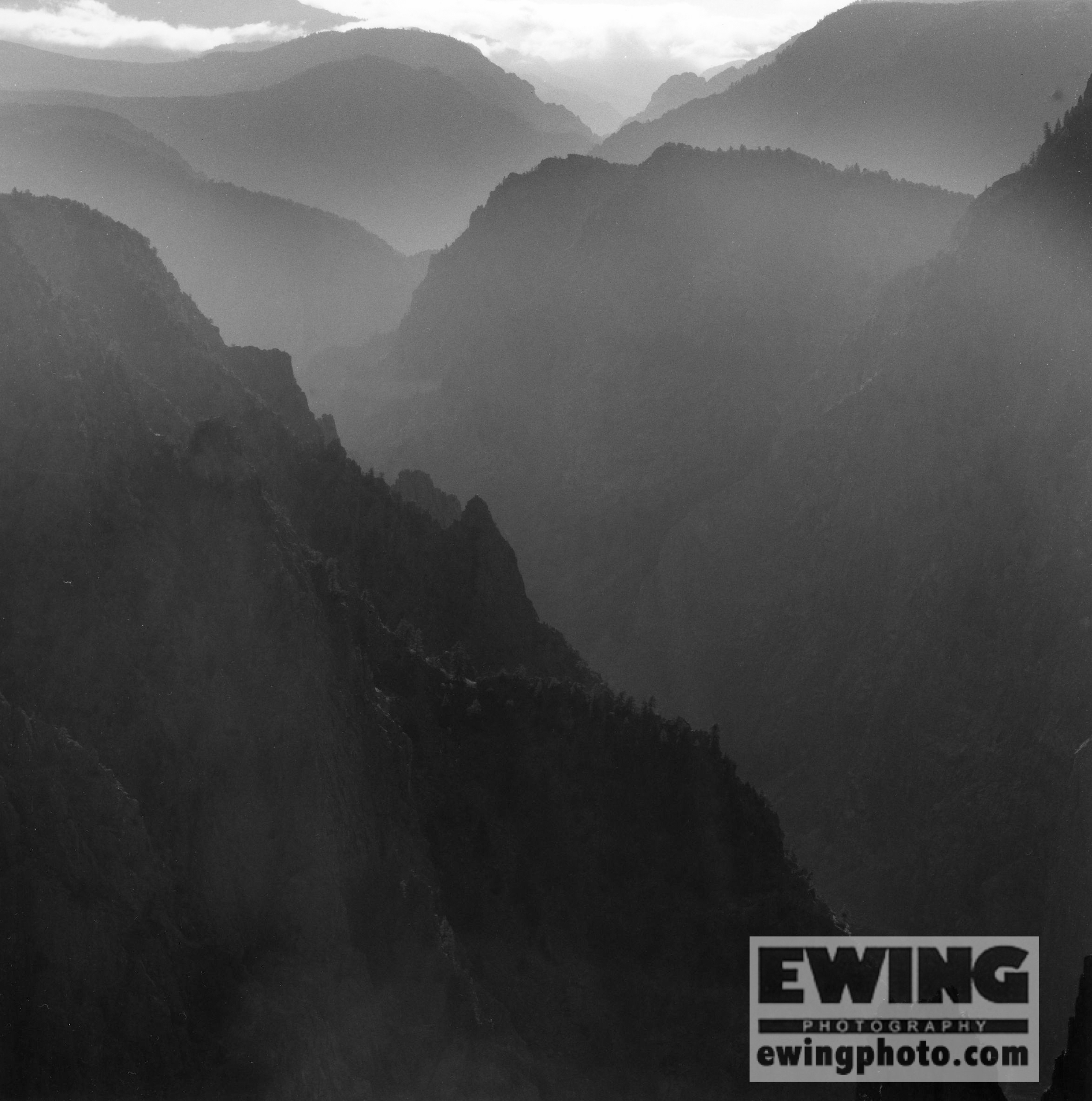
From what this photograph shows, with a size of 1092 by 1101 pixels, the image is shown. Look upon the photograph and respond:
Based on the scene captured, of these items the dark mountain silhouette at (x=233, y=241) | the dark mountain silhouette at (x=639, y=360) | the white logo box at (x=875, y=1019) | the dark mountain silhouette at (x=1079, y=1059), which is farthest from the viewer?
the dark mountain silhouette at (x=233, y=241)

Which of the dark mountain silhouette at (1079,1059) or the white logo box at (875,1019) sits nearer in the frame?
the dark mountain silhouette at (1079,1059)

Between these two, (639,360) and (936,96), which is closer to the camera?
(639,360)

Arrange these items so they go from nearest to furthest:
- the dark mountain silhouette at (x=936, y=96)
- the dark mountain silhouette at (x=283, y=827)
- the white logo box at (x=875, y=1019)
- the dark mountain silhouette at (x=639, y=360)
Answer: the dark mountain silhouette at (x=283, y=827) < the white logo box at (x=875, y=1019) < the dark mountain silhouette at (x=639, y=360) < the dark mountain silhouette at (x=936, y=96)


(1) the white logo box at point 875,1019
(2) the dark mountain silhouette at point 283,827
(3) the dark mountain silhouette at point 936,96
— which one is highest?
(3) the dark mountain silhouette at point 936,96

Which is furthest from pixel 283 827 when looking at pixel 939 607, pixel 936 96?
pixel 936 96

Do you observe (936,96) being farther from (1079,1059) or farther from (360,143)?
(1079,1059)

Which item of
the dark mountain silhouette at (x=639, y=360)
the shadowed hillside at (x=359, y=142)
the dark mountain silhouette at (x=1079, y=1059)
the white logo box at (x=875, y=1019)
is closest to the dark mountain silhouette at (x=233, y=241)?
the dark mountain silhouette at (x=639, y=360)

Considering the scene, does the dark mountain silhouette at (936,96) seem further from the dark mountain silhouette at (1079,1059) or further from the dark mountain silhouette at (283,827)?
the dark mountain silhouette at (1079,1059)
